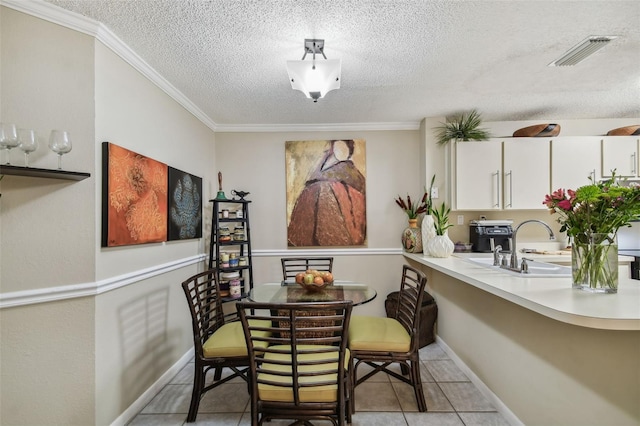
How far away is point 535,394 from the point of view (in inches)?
66.1

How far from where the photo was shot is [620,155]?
309cm

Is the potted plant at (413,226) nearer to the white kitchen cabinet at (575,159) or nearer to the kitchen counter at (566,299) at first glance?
the kitchen counter at (566,299)

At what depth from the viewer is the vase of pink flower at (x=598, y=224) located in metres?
1.39

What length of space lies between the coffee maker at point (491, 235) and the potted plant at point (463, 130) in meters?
0.95

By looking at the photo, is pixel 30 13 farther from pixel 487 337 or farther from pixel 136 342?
pixel 487 337

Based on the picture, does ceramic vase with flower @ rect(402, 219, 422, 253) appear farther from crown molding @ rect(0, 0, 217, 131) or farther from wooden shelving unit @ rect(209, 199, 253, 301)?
crown molding @ rect(0, 0, 217, 131)

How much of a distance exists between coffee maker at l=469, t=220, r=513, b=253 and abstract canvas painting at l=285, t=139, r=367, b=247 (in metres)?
1.23

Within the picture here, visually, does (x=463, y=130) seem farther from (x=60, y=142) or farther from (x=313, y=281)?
(x=60, y=142)

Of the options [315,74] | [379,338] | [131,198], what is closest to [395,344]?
[379,338]

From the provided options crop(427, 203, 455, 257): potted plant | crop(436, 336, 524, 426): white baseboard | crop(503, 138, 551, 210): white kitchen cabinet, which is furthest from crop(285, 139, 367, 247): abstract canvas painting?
crop(503, 138, 551, 210): white kitchen cabinet

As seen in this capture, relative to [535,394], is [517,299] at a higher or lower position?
higher

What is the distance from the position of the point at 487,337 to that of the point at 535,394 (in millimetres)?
516

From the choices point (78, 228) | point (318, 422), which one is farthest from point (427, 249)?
point (78, 228)

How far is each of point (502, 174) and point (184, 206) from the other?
3300 millimetres
